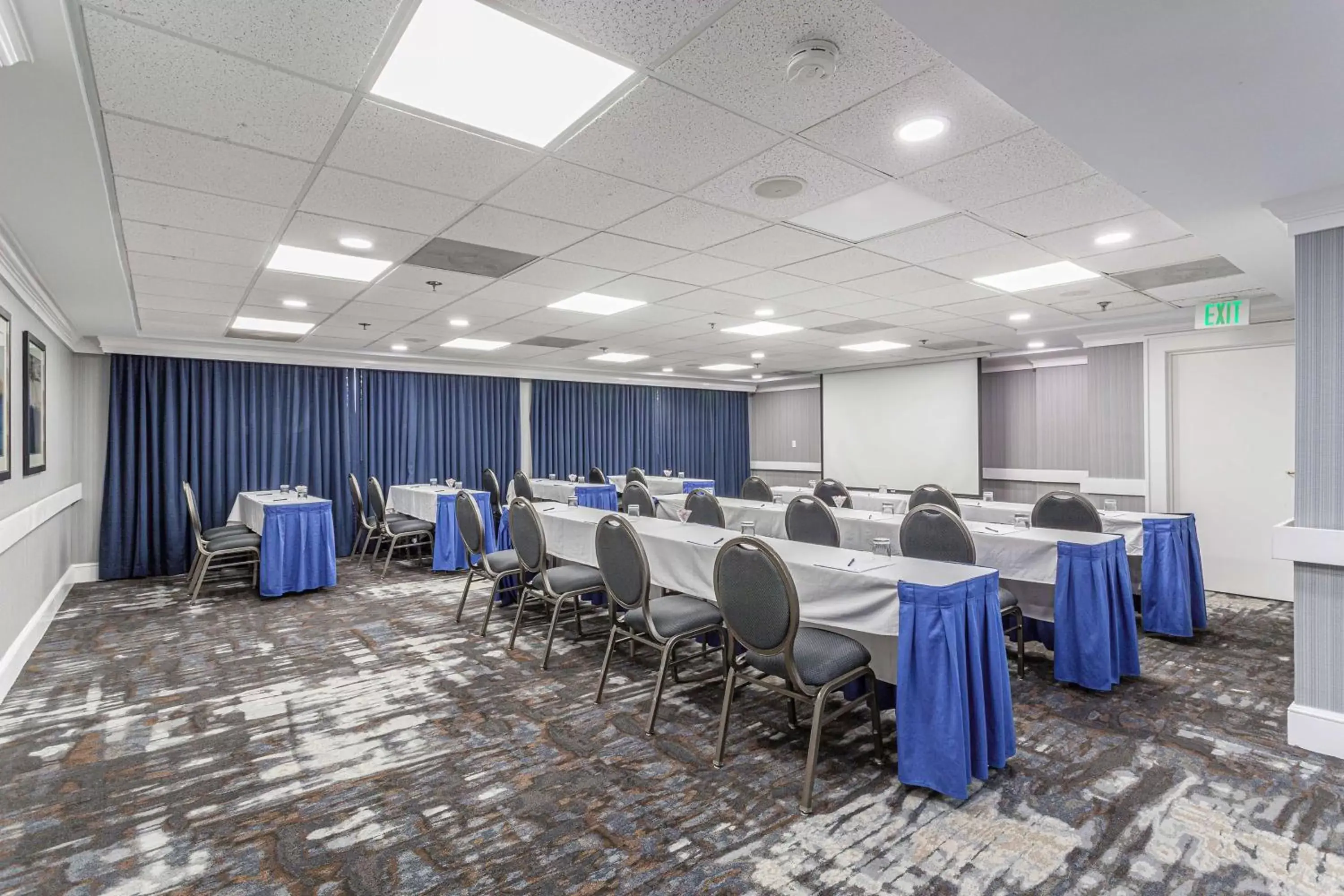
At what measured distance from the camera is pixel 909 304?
5180 millimetres

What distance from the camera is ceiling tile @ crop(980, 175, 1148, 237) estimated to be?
2.79 meters

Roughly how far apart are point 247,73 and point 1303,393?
4.22m

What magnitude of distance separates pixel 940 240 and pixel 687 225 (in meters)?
1.42

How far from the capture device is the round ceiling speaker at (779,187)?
269cm

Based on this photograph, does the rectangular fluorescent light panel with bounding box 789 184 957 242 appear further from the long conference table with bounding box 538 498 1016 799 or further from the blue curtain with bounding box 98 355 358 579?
the blue curtain with bounding box 98 355 358 579

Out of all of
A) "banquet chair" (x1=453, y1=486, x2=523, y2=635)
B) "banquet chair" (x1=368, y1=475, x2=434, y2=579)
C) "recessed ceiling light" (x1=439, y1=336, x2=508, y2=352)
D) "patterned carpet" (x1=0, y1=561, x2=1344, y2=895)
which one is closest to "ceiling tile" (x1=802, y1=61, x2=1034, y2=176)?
"patterned carpet" (x1=0, y1=561, x2=1344, y2=895)

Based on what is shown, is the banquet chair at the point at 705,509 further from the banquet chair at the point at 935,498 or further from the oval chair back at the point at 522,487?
the oval chair back at the point at 522,487

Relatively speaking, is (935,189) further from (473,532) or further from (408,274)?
(473,532)

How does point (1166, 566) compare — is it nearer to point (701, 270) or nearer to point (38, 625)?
point (701, 270)

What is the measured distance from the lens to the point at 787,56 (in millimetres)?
1824

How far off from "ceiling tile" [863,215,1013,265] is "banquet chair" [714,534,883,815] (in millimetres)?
2015

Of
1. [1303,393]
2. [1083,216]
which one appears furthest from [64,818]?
[1303,393]

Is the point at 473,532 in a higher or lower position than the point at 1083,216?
lower

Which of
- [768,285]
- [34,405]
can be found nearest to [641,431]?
[768,285]
